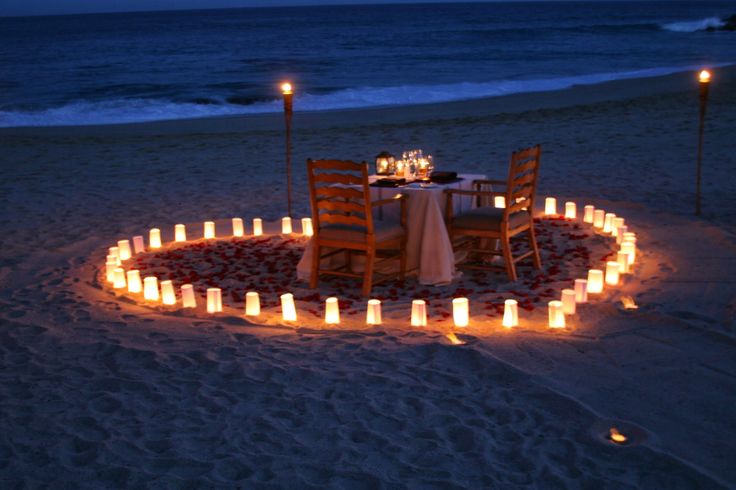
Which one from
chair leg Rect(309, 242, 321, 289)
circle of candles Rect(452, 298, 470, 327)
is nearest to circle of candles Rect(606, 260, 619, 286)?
circle of candles Rect(452, 298, 470, 327)

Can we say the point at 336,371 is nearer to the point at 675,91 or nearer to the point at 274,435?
the point at 274,435

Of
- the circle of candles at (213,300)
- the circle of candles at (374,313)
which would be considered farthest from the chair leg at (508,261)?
the circle of candles at (213,300)

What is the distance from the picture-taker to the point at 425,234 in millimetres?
5859

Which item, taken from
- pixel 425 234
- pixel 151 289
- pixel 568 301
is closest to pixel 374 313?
pixel 425 234

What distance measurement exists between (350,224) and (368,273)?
40 cm

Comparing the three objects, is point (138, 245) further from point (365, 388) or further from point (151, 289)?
point (365, 388)

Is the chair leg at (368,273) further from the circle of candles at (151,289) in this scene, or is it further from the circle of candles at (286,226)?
the circle of candles at (286,226)

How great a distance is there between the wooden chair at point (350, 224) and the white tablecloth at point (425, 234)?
0.27ft

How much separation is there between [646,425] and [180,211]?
20.9 ft

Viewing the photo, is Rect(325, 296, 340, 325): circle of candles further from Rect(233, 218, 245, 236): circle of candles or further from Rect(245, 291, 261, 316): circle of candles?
Rect(233, 218, 245, 236): circle of candles

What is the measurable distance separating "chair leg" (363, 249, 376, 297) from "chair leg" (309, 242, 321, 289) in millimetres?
401

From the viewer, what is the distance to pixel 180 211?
8.81 m

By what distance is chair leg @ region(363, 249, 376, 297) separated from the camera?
5.60m

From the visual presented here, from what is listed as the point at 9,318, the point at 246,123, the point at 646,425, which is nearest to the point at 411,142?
the point at 246,123
